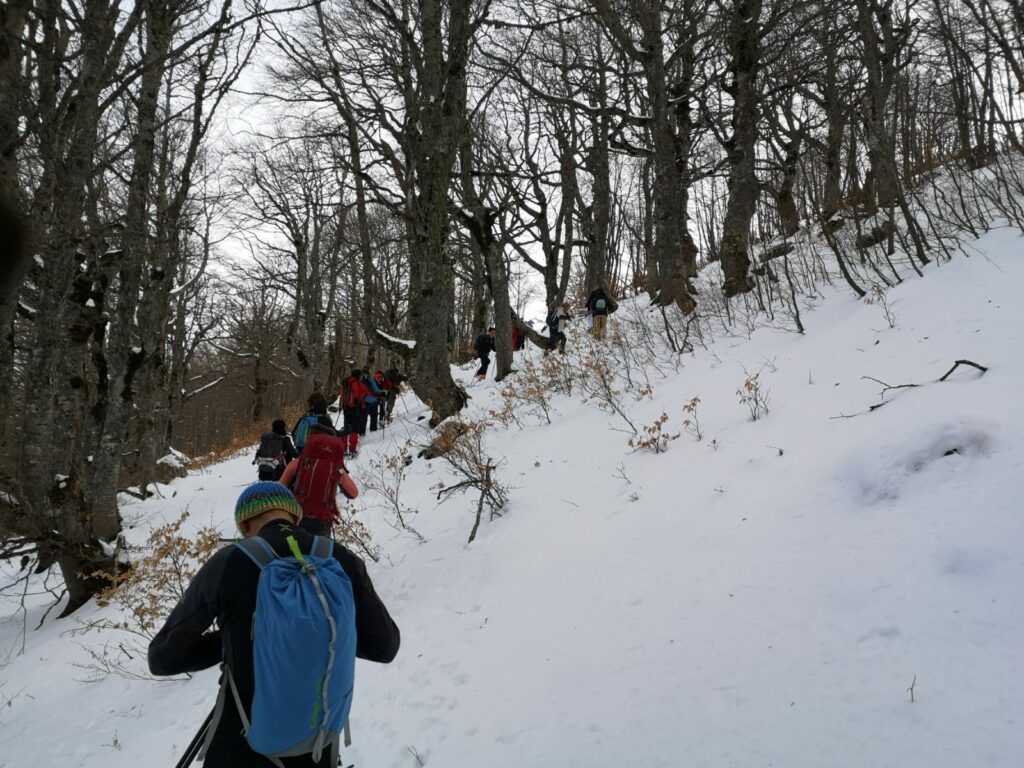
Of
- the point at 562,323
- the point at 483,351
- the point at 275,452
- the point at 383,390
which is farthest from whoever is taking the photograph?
the point at 562,323

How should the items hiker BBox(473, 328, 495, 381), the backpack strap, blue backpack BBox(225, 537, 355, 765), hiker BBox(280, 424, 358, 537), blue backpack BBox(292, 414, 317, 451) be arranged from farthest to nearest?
hiker BBox(473, 328, 495, 381), blue backpack BBox(292, 414, 317, 451), hiker BBox(280, 424, 358, 537), the backpack strap, blue backpack BBox(225, 537, 355, 765)

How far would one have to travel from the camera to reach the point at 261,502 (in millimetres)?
1971

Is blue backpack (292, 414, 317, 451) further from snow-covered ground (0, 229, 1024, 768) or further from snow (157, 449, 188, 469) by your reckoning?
snow (157, 449, 188, 469)

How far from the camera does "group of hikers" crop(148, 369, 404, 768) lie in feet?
5.18

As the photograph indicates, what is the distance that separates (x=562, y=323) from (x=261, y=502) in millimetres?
12884

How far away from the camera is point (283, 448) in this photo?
750 cm

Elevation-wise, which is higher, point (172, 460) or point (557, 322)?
point (557, 322)

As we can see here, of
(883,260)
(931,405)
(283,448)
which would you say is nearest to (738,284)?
(883,260)

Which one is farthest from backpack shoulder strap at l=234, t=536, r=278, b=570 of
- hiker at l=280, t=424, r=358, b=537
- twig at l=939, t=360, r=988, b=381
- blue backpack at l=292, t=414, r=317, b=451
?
blue backpack at l=292, t=414, r=317, b=451

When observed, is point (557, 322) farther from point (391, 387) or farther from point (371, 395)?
point (371, 395)

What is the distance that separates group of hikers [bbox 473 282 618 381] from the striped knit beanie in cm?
877

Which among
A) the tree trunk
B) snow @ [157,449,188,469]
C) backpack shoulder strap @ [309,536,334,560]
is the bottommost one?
snow @ [157,449,188,469]

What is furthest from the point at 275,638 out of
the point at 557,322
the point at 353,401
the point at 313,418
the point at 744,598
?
the point at 557,322

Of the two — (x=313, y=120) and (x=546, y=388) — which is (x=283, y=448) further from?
(x=313, y=120)
